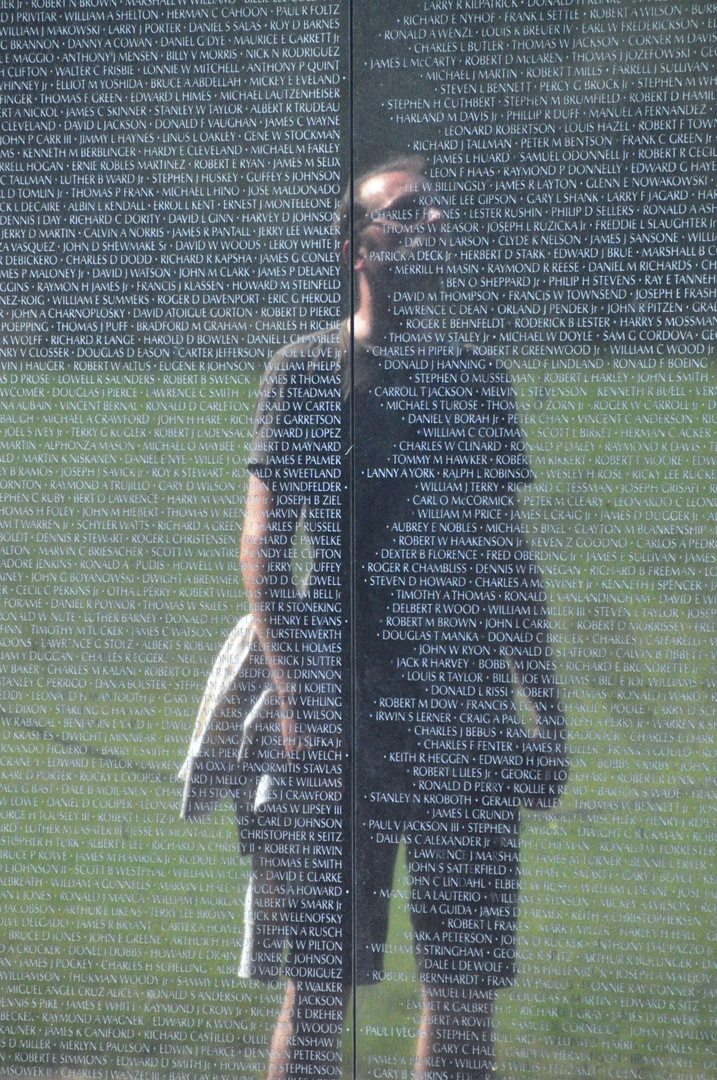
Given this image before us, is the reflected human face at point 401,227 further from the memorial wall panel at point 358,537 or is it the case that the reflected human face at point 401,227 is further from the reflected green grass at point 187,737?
the reflected green grass at point 187,737

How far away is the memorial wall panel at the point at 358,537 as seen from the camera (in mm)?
3512

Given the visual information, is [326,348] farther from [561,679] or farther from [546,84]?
[561,679]

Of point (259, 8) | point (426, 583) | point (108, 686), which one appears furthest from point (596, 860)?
point (259, 8)

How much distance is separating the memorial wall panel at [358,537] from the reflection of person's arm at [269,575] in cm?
1

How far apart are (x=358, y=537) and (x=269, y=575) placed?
1.15 feet

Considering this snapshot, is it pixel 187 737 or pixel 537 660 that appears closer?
pixel 537 660

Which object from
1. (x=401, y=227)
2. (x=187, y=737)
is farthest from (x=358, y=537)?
(x=401, y=227)

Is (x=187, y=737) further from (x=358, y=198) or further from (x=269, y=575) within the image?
(x=358, y=198)

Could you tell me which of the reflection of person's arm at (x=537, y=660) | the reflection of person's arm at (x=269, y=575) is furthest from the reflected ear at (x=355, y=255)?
the reflection of person's arm at (x=537, y=660)

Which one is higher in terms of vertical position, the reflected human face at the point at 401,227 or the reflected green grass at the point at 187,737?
the reflected human face at the point at 401,227

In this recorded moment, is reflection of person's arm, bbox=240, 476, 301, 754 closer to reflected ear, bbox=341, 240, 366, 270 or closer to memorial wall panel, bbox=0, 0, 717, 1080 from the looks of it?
memorial wall panel, bbox=0, 0, 717, 1080

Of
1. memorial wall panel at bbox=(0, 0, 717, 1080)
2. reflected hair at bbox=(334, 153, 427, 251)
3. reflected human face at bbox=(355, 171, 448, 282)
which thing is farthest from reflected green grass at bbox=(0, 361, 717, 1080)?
reflected hair at bbox=(334, 153, 427, 251)

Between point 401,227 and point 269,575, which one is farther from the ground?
point 401,227

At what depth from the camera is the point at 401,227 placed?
357 cm
